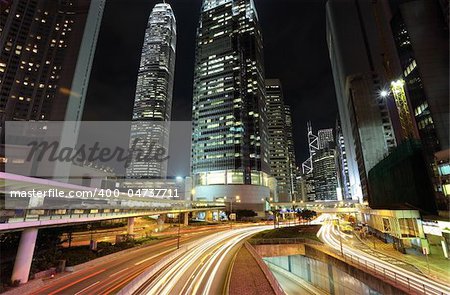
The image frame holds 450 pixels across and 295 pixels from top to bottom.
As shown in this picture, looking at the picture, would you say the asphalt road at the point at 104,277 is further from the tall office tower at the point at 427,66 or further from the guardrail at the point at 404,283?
the tall office tower at the point at 427,66

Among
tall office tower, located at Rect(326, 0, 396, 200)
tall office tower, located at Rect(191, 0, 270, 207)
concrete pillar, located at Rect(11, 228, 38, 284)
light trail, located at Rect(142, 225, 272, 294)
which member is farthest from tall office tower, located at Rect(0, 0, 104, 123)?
tall office tower, located at Rect(326, 0, 396, 200)

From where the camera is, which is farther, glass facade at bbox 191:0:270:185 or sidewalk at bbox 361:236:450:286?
glass facade at bbox 191:0:270:185

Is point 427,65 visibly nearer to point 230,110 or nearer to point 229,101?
point 230,110

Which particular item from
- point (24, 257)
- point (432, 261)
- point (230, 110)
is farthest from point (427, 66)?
point (230, 110)

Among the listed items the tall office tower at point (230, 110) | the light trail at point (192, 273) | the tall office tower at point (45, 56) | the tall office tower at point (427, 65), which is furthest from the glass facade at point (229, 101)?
the light trail at point (192, 273)

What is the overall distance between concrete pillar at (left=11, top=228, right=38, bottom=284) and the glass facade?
114745mm

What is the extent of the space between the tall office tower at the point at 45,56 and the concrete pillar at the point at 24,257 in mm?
100100

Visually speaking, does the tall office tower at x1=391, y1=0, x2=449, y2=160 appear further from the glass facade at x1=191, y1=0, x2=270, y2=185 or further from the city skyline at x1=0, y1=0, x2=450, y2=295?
the glass facade at x1=191, y1=0, x2=270, y2=185

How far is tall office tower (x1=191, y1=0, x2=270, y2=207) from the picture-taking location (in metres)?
138

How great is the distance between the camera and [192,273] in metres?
26.8

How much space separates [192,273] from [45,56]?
561 feet

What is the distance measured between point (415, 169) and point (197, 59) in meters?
155

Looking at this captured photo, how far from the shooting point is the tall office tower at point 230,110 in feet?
454

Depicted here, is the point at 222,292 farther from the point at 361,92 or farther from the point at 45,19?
the point at 45,19
